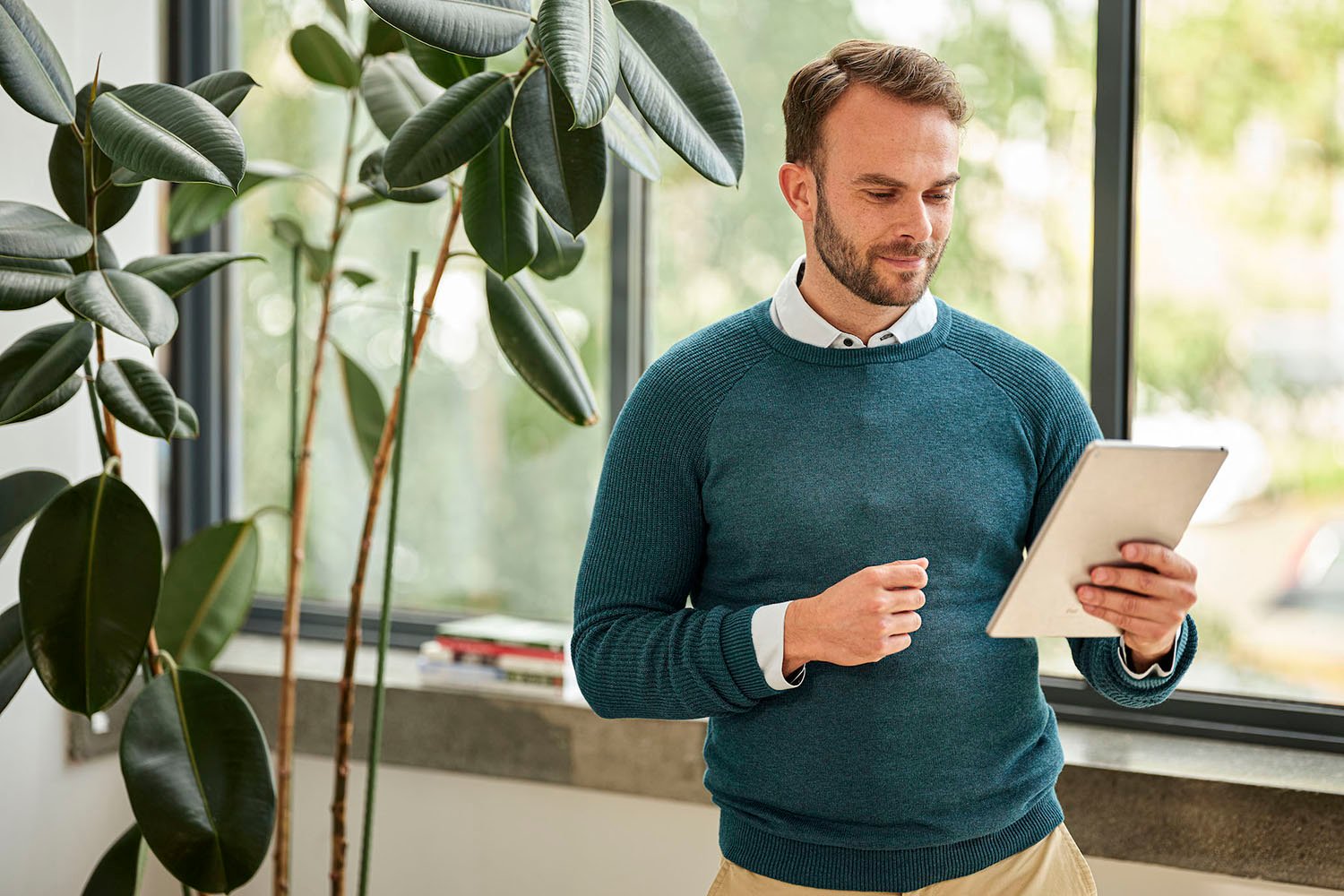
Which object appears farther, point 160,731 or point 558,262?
point 558,262

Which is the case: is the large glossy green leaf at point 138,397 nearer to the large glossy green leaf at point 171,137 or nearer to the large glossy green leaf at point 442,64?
the large glossy green leaf at point 171,137

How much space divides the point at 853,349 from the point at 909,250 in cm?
13

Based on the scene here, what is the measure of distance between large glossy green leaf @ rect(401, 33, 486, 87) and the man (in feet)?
1.43

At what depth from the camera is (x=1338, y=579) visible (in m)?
1.96

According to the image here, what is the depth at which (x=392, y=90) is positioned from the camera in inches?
71.5

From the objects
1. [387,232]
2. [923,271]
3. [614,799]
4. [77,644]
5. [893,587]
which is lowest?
[614,799]

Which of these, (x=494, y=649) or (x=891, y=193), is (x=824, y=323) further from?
(x=494, y=649)

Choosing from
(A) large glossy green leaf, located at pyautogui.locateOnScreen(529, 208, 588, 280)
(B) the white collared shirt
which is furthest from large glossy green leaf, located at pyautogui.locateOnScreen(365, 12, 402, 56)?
(B) the white collared shirt

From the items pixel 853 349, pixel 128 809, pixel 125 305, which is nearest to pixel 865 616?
pixel 853 349

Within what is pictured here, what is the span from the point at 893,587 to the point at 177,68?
2066mm

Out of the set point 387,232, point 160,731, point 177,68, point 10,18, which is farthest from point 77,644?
point 177,68

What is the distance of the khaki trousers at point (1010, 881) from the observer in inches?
52.7

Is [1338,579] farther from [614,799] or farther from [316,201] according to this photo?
[316,201]

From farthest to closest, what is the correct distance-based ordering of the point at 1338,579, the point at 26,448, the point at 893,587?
1. the point at 26,448
2. the point at 1338,579
3. the point at 893,587
